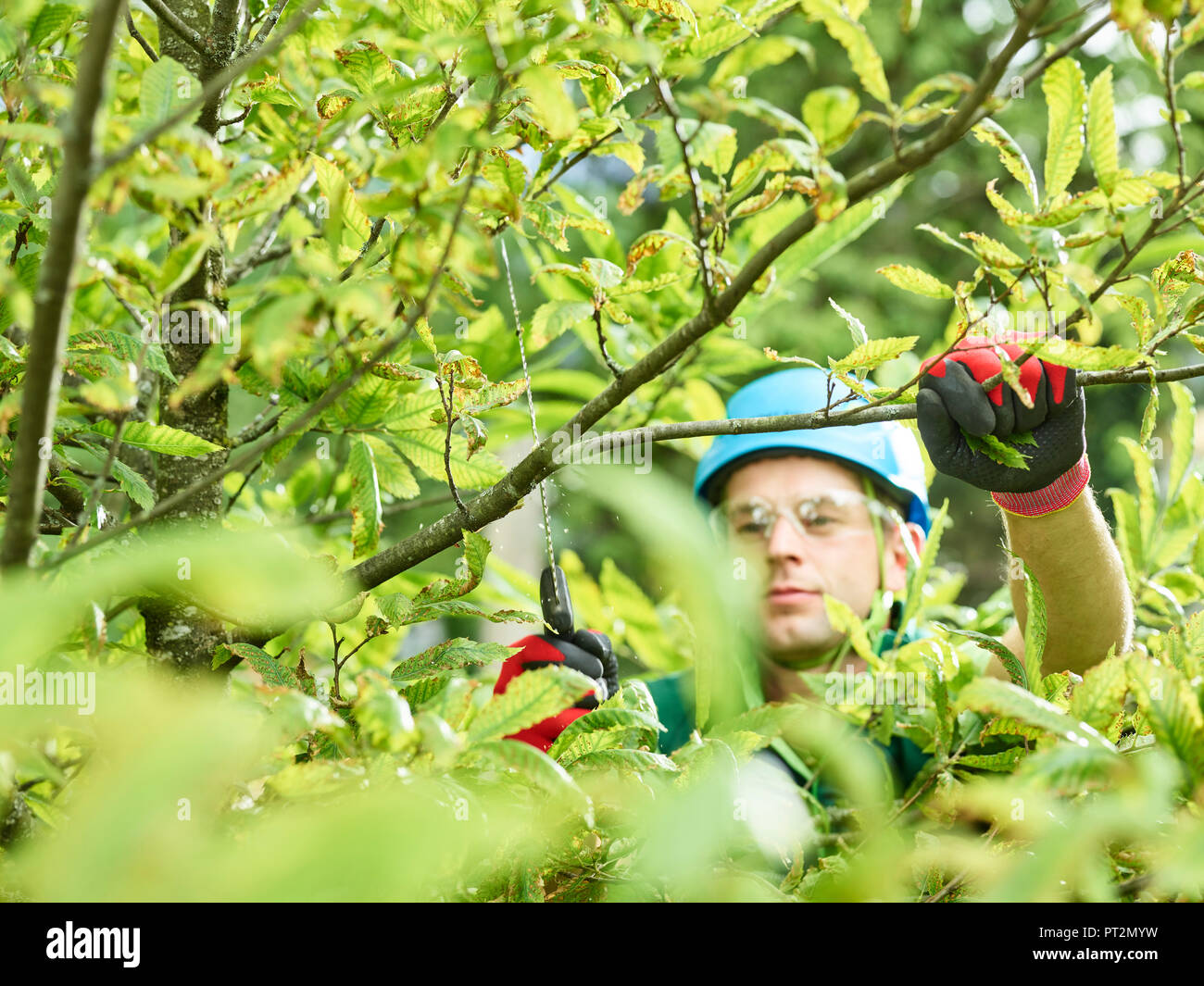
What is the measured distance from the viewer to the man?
979mm

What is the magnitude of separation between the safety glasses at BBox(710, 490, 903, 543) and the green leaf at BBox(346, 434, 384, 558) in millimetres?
1118

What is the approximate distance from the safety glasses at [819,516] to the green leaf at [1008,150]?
1.22 metres

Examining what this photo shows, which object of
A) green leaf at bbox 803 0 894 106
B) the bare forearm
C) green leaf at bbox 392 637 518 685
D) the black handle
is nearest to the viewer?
green leaf at bbox 803 0 894 106

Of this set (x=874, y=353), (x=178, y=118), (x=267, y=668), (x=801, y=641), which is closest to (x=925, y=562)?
(x=874, y=353)

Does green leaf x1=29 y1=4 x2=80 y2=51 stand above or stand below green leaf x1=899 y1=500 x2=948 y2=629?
above

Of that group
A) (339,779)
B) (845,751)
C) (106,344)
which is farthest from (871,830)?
(106,344)

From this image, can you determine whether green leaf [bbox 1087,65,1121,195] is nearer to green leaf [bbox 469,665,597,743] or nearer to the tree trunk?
green leaf [bbox 469,665,597,743]

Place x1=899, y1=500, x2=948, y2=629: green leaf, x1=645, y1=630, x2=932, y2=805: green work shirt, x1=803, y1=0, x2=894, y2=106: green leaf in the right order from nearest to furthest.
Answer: x1=803, y1=0, x2=894, y2=106: green leaf, x1=899, y1=500, x2=948, y2=629: green leaf, x1=645, y1=630, x2=932, y2=805: green work shirt

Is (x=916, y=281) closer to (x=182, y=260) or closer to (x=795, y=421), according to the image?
(x=795, y=421)

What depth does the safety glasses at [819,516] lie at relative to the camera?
1.94 metres

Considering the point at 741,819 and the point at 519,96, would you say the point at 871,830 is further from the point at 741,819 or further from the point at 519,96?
the point at 519,96

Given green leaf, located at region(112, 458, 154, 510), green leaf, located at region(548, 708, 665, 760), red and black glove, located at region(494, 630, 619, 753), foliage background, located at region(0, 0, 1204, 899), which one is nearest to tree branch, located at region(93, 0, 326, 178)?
foliage background, located at region(0, 0, 1204, 899)

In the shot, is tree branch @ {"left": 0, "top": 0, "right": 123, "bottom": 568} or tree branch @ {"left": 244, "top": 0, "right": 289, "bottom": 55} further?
tree branch @ {"left": 244, "top": 0, "right": 289, "bottom": 55}

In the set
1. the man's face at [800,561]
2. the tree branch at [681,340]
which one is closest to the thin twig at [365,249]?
the tree branch at [681,340]
